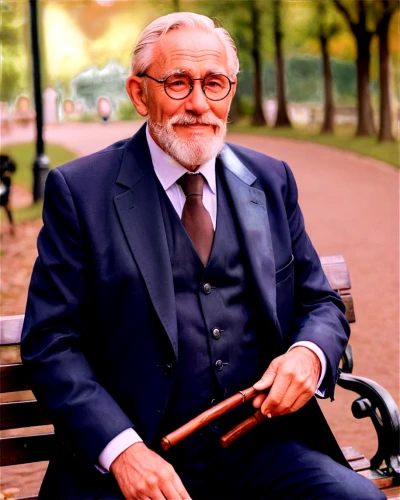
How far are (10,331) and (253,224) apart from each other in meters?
0.97

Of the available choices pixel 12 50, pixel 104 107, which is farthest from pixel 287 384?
pixel 104 107

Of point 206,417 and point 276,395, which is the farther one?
point 276,395

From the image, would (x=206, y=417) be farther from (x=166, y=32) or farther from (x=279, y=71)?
(x=279, y=71)

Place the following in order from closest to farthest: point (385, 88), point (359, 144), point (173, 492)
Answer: point (173, 492) → point (385, 88) → point (359, 144)

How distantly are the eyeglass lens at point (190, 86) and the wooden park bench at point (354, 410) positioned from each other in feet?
3.27

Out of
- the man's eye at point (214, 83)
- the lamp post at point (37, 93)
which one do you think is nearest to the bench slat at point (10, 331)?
the man's eye at point (214, 83)

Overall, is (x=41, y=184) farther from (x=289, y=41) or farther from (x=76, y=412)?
(x=289, y=41)

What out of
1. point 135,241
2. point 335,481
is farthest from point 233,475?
point 135,241

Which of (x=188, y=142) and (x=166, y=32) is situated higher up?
(x=166, y=32)

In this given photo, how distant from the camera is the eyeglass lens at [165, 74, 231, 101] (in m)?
2.83

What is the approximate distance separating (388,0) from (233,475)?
71.3ft

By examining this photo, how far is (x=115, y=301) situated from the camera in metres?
2.68

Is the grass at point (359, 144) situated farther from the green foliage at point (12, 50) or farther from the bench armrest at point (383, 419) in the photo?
the bench armrest at point (383, 419)

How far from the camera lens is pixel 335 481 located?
266cm
